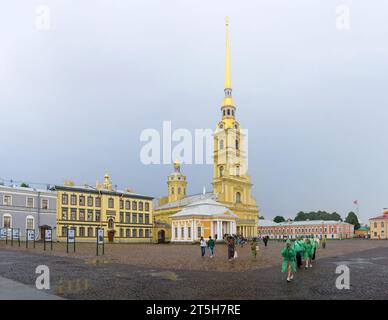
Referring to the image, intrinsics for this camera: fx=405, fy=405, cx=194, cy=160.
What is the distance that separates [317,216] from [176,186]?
9413 cm

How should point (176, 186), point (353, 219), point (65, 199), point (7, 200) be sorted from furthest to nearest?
point (353, 219) < point (176, 186) < point (65, 199) < point (7, 200)

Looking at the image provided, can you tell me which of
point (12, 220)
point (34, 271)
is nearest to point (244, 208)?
point (12, 220)

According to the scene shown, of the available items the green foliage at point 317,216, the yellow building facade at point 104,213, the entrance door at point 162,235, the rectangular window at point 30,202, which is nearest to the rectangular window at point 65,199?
the yellow building facade at point 104,213

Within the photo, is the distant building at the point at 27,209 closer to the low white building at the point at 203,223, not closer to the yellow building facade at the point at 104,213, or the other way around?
the yellow building facade at the point at 104,213

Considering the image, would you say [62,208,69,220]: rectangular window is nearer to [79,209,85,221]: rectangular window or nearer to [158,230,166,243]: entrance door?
[79,209,85,221]: rectangular window

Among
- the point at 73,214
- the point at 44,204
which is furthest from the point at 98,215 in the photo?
the point at 44,204

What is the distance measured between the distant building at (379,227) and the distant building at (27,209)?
10871 cm

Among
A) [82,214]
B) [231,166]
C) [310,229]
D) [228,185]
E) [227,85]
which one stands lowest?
[310,229]

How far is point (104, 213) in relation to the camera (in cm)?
7462

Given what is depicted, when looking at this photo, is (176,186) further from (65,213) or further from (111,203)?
(65,213)

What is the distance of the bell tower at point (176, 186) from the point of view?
116m

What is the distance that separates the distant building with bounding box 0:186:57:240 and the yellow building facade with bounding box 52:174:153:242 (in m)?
1.99

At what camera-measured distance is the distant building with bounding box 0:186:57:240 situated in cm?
6031
